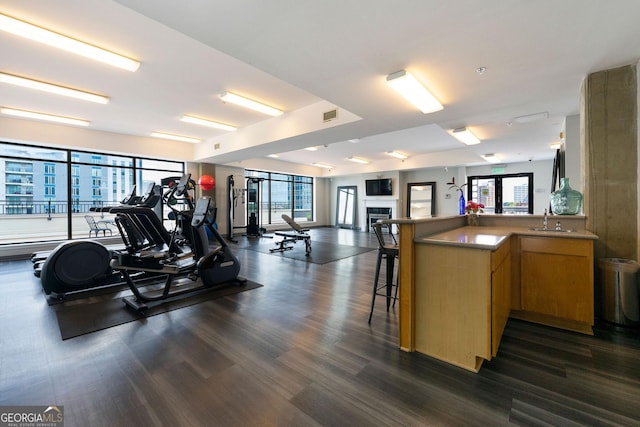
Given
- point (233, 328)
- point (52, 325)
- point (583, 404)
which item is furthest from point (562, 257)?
point (52, 325)

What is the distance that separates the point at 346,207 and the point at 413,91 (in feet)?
33.0

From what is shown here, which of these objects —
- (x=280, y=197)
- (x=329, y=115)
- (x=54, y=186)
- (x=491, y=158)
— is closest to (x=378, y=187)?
(x=491, y=158)

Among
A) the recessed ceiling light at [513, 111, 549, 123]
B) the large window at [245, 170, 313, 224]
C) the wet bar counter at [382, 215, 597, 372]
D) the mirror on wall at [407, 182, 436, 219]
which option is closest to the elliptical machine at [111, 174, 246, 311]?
the wet bar counter at [382, 215, 597, 372]

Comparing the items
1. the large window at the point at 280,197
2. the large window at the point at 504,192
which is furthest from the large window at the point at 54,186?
the large window at the point at 504,192

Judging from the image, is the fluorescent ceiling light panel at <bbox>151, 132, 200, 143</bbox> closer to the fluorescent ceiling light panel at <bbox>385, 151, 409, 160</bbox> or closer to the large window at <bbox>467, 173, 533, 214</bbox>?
the fluorescent ceiling light panel at <bbox>385, 151, 409, 160</bbox>

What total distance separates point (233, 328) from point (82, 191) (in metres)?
7.41

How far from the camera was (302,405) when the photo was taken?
162cm

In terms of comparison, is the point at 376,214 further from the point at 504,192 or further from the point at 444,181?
the point at 504,192

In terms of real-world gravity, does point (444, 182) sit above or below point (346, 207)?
above

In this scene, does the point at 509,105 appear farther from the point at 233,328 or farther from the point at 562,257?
the point at 233,328

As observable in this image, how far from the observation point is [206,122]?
6.11 meters

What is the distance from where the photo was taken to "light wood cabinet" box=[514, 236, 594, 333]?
2.51 metres

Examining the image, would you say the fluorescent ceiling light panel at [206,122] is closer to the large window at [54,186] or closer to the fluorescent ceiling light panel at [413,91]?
the large window at [54,186]

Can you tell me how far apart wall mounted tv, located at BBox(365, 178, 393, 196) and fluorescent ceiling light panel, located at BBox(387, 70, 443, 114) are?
7.45 m
